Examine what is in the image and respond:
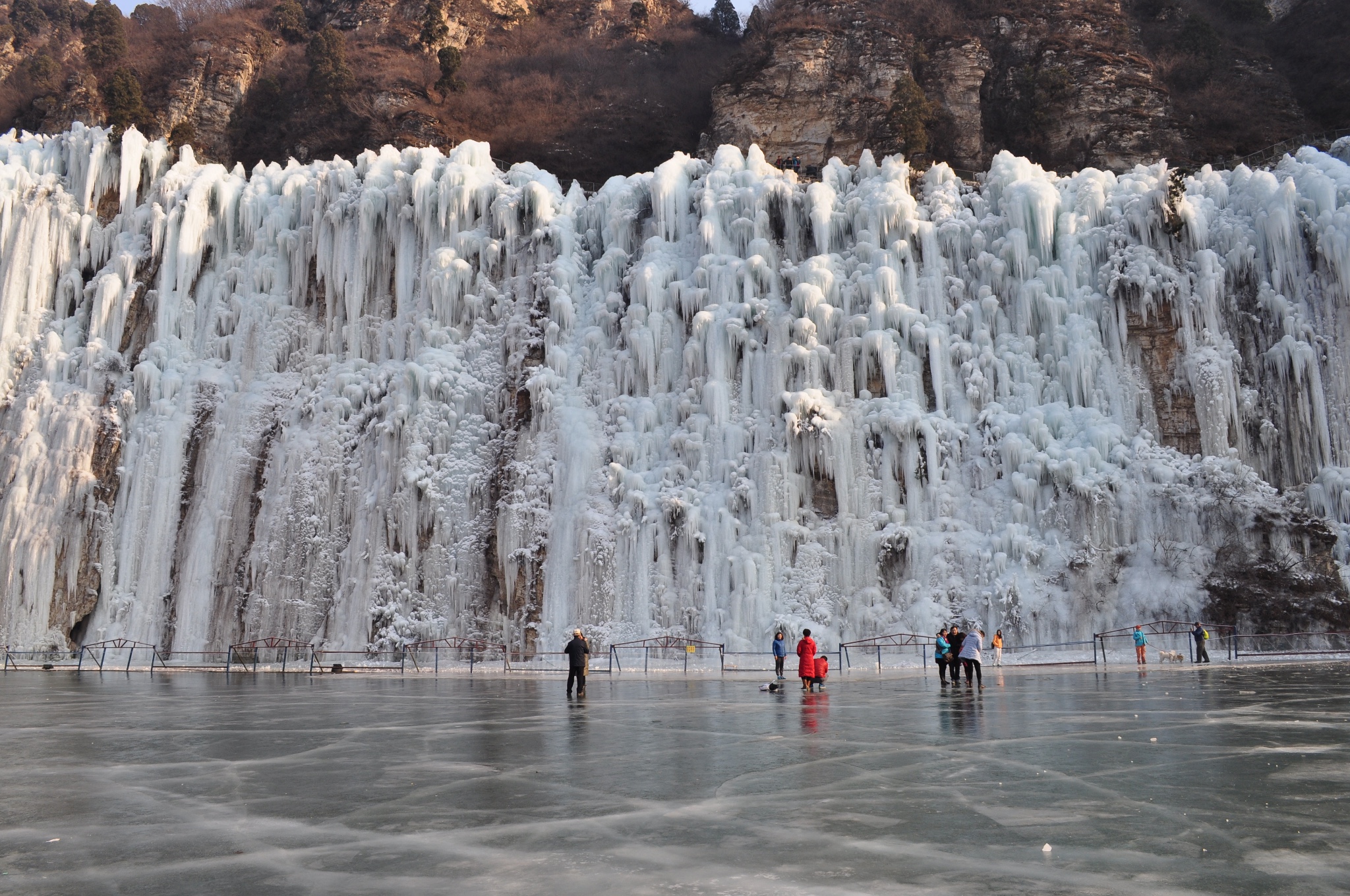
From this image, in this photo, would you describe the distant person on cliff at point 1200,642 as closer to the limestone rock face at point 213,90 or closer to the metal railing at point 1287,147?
the metal railing at point 1287,147

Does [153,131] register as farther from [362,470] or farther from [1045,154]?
[1045,154]

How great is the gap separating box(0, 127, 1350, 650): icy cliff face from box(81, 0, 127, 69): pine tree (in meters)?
16.6

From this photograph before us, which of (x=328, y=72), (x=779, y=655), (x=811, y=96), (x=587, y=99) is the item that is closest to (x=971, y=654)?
(x=779, y=655)

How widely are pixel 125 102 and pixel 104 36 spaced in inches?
362

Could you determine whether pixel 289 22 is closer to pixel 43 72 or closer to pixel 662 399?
pixel 43 72

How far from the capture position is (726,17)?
6278 cm

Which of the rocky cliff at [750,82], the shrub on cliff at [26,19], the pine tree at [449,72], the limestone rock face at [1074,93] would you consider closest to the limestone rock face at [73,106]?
the rocky cliff at [750,82]

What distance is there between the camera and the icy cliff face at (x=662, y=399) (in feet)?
90.0

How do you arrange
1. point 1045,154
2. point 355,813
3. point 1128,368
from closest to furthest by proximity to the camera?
1. point 355,813
2. point 1128,368
3. point 1045,154

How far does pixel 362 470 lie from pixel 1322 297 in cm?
2845

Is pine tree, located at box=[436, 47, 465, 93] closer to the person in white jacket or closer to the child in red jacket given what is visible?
the child in red jacket

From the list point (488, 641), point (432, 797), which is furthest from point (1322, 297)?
point (432, 797)

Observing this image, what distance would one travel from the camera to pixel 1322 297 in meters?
28.9

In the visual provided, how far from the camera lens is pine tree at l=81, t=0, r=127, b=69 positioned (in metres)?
48.9
